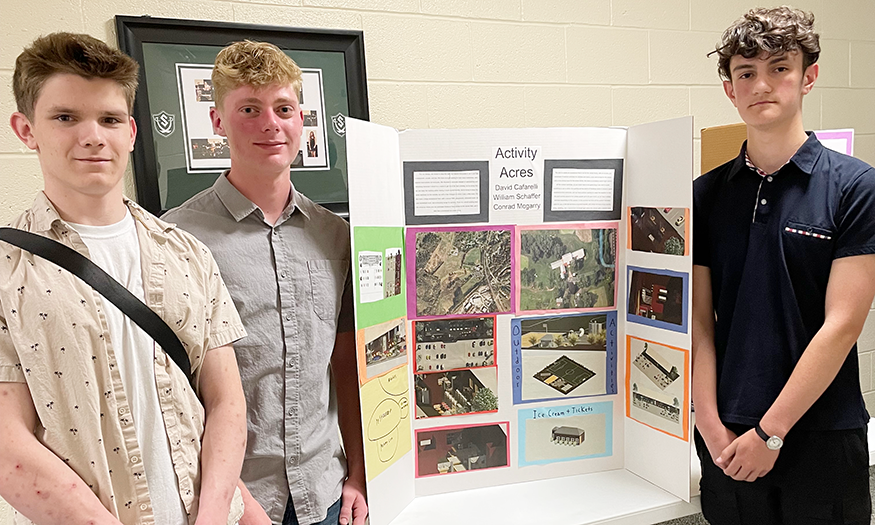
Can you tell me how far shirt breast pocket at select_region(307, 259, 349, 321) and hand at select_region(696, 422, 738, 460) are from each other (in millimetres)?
869

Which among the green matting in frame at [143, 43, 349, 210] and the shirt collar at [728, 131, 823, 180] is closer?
the shirt collar at [728, 131, 823, 180]

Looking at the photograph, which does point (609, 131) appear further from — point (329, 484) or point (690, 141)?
point (329, 484)

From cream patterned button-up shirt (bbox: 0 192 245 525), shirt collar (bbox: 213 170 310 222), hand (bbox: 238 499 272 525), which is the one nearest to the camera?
cream patterned button-up shirt (bbox: 0 192 245 525)

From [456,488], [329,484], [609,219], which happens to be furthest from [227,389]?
[609,219]

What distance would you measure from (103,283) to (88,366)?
0.12m

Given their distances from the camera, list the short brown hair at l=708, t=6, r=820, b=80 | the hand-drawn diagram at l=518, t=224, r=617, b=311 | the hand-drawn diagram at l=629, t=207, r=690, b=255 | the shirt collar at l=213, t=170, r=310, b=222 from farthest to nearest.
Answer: the hand-drawn diagram at l=518, t=224, r=617, b=311 < the hand-drawn diagram at l=629, t=207, r=690, b=255 < the short brown hair at l=708, t=6, r=820, b=80 < the shirt collar at l=213, t=170, r=310, b=222

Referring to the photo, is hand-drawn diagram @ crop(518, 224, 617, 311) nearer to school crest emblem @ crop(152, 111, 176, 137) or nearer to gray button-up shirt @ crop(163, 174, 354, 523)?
gray button-up shirt @ crop(163, 174, 354, 523)

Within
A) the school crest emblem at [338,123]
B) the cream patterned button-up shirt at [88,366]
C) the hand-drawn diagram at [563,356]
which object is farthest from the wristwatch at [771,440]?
the school crest emblem at [338,123]

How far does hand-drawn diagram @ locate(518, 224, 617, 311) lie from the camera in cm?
157

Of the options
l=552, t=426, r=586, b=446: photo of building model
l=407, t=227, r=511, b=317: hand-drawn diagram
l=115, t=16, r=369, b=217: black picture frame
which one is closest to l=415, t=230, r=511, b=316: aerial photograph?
l=407, t=227, r=511, b=317: hand-drawn diagram

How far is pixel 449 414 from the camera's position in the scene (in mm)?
1547

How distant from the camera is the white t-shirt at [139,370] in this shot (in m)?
0.93

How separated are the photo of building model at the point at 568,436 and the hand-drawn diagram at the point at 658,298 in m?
0.31

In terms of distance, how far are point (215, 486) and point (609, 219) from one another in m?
1.09
